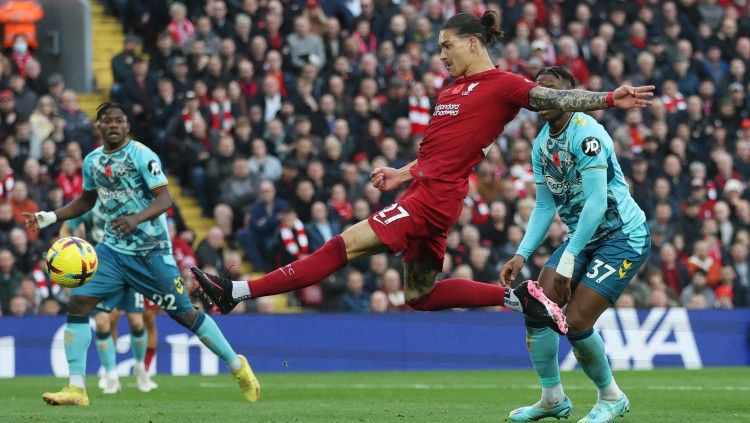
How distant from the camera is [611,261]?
10562 millimetres

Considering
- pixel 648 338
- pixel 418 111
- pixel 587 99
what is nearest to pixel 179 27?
pixel 418 111

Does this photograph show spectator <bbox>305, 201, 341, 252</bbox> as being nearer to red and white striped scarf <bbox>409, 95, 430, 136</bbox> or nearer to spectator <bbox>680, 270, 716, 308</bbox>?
red and white striped scarf <bbox>409, 95, 430, 136</bbox>

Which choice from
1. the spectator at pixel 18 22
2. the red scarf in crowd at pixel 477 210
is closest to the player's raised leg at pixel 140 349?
the red scarf in crowd at pixel 477 210

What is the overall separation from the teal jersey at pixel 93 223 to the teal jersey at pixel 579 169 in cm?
626

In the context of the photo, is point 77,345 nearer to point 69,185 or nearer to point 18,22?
point 69,185

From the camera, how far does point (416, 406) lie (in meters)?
12.7

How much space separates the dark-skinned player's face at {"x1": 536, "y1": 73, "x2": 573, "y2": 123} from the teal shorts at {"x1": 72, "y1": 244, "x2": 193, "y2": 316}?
14.3 ft

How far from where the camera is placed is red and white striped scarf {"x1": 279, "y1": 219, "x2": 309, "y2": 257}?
2061 centimetres

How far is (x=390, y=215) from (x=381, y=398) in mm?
4712

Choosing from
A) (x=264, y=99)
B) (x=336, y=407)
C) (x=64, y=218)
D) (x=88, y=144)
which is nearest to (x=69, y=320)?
(x=64, y=218)

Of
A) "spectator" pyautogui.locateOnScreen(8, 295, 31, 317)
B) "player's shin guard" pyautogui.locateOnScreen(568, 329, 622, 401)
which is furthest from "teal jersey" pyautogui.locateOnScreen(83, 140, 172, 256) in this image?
"spectator" pyautogui.locateOnScreen(8, 295, 31, 317)

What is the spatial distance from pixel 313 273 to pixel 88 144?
1165cm

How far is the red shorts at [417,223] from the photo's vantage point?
389 inches

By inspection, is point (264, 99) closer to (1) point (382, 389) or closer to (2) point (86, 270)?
(1) point (382, 389)
